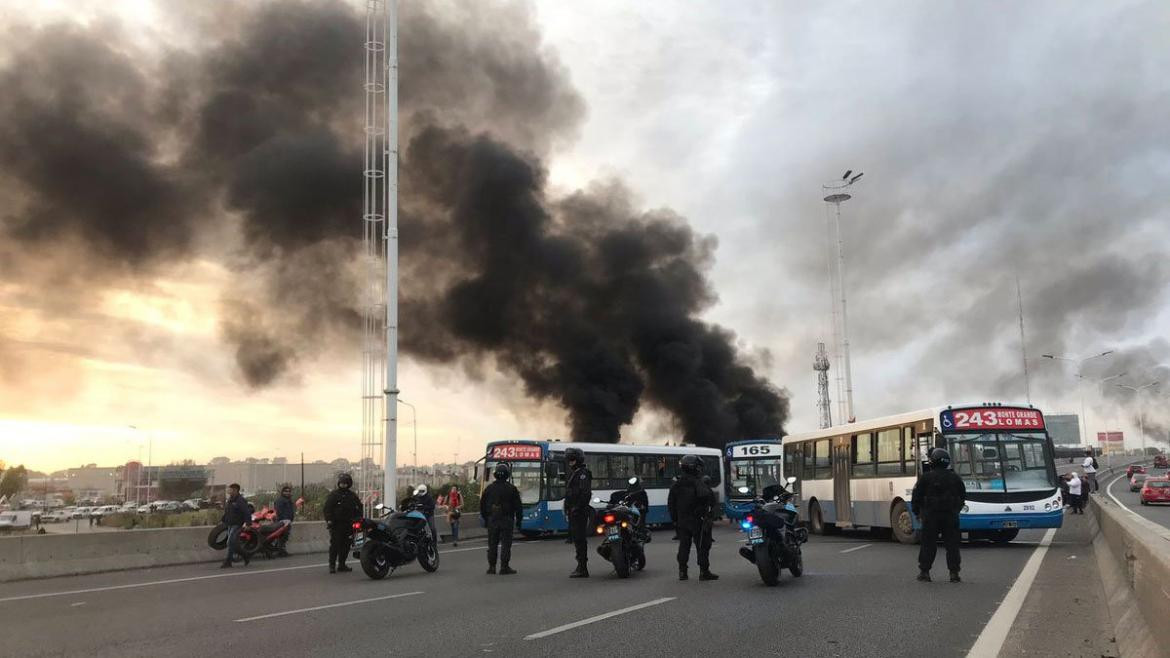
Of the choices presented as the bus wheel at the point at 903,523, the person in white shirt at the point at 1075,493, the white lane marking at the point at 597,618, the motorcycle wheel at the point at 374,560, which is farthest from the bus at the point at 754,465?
the white lane marking at the point at 597,618

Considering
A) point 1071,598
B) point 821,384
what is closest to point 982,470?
point 1071,598

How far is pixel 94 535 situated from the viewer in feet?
51.5

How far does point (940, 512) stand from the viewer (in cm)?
1060

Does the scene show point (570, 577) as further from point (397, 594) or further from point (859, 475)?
point (859, 475)

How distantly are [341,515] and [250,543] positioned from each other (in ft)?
13.6

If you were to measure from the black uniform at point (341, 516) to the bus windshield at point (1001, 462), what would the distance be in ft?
34.6

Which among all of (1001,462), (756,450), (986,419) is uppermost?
(986,419)

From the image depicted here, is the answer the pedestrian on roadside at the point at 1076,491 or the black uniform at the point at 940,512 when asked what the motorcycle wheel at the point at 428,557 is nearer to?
the black uniform at the point at 940,512

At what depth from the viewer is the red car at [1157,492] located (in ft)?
115

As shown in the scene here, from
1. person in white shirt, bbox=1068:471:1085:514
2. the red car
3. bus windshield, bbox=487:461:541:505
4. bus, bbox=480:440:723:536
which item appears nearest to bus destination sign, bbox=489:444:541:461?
bus, bbox=480:440:723:536

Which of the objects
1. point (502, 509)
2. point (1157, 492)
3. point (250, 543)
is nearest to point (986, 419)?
point (502, 509)

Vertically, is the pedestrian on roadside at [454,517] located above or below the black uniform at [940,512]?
below

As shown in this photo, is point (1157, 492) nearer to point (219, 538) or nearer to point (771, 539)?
point (771, 539)

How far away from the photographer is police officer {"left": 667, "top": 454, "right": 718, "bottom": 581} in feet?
36.1
